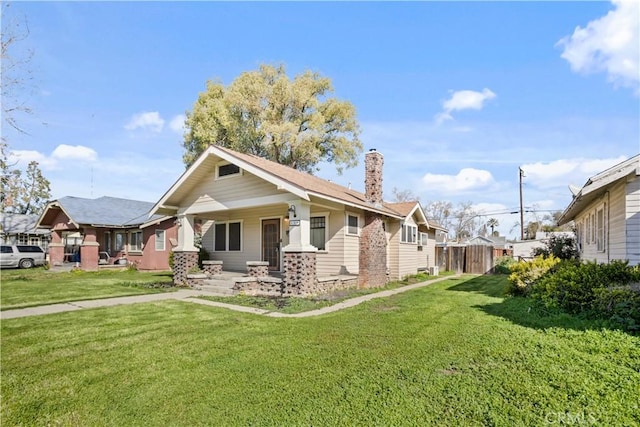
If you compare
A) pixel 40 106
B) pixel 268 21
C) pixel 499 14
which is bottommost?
pixel 40 106

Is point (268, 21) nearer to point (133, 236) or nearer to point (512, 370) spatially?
point (512, 370)

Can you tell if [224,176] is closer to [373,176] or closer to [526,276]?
[373,176]

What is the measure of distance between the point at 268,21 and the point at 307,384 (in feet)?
36.2

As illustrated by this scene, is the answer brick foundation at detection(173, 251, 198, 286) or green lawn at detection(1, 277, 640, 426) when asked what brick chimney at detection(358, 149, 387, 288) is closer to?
green lawn at detection(1, 277, 640, 426)

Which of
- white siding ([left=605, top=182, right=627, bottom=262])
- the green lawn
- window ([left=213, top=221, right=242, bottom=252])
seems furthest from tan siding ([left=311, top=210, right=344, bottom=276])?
white siding ([left=605, top=182, right=627, bottom=262])

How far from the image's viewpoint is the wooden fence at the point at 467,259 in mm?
20281

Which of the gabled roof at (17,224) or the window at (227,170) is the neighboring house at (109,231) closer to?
the gabled roof at (17,224)

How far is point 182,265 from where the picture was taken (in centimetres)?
1307

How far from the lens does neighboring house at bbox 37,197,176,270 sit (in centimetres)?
2017

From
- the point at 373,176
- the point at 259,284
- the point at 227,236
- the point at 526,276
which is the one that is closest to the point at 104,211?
the point at 227,236

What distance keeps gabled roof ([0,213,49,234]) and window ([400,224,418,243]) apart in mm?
29468

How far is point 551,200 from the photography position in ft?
170

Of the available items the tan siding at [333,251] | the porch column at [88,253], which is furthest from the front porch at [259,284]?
the porch column at [88,253]

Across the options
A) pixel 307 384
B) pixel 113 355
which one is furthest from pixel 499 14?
pixel 113 355
